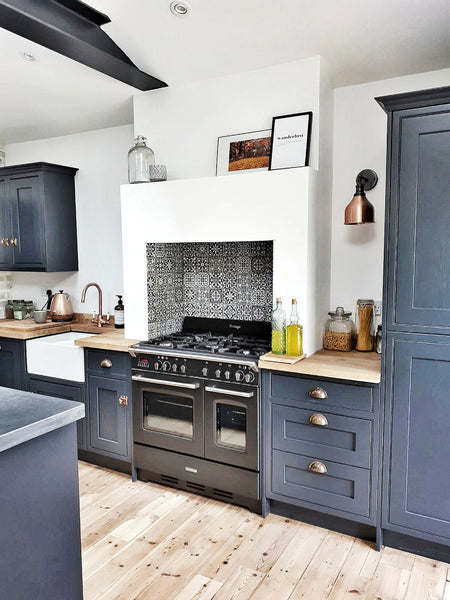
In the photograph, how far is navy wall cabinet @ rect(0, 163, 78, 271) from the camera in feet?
13.3

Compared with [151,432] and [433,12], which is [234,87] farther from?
[151,432]

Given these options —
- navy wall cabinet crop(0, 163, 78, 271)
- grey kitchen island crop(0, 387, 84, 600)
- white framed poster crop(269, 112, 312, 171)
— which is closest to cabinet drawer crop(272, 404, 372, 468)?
grey kitchen island crop(0, 387, 84, 600)

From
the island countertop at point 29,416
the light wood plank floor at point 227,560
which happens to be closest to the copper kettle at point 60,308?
the light wood plank floor at point 227,560

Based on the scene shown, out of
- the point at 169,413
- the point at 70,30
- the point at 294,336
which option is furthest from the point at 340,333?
the point at 70,30

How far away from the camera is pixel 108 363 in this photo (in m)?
3.22

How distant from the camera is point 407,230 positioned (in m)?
2.23

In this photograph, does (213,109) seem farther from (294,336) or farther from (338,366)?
(338,366)

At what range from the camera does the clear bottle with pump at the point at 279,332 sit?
8.92 feet

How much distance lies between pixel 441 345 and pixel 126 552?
1894 millimetres

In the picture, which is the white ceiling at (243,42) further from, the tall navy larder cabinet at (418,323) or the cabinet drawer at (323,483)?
the cabinet drawer at (323,483)

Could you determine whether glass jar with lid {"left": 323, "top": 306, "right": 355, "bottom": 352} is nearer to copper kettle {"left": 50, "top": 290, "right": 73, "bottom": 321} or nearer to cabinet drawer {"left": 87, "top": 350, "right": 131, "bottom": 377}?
cabinet drawer {"left": 87, "top": 350, "right": 131, "bottom": 377}

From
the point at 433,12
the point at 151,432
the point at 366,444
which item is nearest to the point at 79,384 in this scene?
the point at 151,432

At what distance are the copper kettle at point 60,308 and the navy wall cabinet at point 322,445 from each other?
2267 mm

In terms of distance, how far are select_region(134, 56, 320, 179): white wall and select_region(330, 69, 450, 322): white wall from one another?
331 mm
